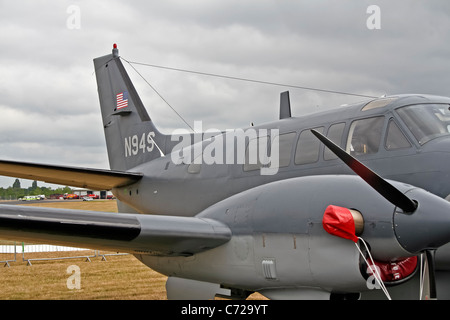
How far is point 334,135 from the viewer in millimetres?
7891

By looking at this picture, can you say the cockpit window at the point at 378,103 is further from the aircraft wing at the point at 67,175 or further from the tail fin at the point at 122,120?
the tail fin at the point at 122,120

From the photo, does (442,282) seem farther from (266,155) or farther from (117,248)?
(117,248)

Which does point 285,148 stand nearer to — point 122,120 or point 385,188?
point 385,188

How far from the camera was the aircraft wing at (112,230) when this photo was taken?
260 inches

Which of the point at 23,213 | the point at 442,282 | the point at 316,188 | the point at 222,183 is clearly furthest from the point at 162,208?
the point at 442,282

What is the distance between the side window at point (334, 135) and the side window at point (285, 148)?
2.41 ft

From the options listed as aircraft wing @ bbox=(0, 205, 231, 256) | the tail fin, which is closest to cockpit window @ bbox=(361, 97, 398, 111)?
aircraft wing @ bbox=(0, 205, 231, 256)

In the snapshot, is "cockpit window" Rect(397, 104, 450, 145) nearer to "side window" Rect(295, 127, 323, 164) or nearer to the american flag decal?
"side window" Rect(295, 127, 323, 164)

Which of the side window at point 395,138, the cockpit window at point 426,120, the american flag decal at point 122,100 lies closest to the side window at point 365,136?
the side window at point 395,138

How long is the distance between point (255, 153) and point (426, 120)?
10.2 ft

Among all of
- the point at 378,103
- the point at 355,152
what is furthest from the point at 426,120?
the point at 355,152

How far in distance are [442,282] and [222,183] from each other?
4447 mm

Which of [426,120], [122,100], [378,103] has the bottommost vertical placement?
[426,120]

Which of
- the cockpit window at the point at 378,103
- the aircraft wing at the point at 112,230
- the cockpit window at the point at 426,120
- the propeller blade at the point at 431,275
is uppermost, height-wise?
the cockpit window at the point at 378,103
